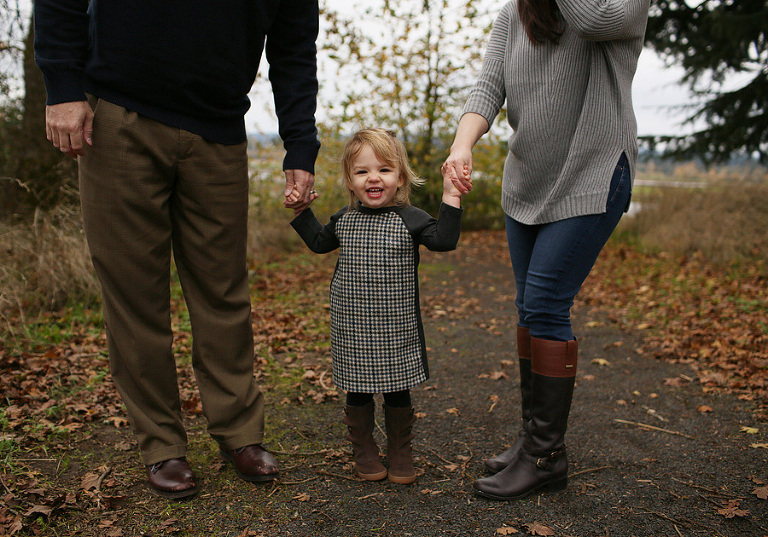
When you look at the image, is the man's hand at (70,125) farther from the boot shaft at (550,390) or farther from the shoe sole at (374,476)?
the boot shaft at (550,390)

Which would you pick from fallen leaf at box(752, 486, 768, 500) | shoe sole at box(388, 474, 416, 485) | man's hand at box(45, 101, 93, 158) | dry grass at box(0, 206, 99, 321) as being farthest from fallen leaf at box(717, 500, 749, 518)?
dry grass at box(0, 206, 99, 321)

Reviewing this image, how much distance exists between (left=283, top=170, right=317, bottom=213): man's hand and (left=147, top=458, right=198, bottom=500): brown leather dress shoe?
1157mm

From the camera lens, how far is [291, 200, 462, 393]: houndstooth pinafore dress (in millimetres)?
2418

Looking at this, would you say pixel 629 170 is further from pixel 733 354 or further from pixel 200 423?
pixel 733 354

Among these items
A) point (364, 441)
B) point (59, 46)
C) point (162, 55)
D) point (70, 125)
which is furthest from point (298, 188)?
point (364, 441)

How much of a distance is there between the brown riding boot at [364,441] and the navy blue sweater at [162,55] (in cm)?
123

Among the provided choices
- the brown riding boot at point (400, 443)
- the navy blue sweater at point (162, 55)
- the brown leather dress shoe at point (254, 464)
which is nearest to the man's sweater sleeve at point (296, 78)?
the navy blue sweater at point (162, 55)

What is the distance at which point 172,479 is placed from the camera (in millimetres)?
2383

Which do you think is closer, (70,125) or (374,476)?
(70,125)

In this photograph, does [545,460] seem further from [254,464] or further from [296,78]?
[296,78]

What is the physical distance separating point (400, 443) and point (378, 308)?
60 centimetres

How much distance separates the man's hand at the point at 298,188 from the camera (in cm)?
253

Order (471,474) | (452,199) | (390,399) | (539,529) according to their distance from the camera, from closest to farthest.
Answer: (539,529)
(452,199)
(390,399)
(471,474)

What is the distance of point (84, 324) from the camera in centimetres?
502
